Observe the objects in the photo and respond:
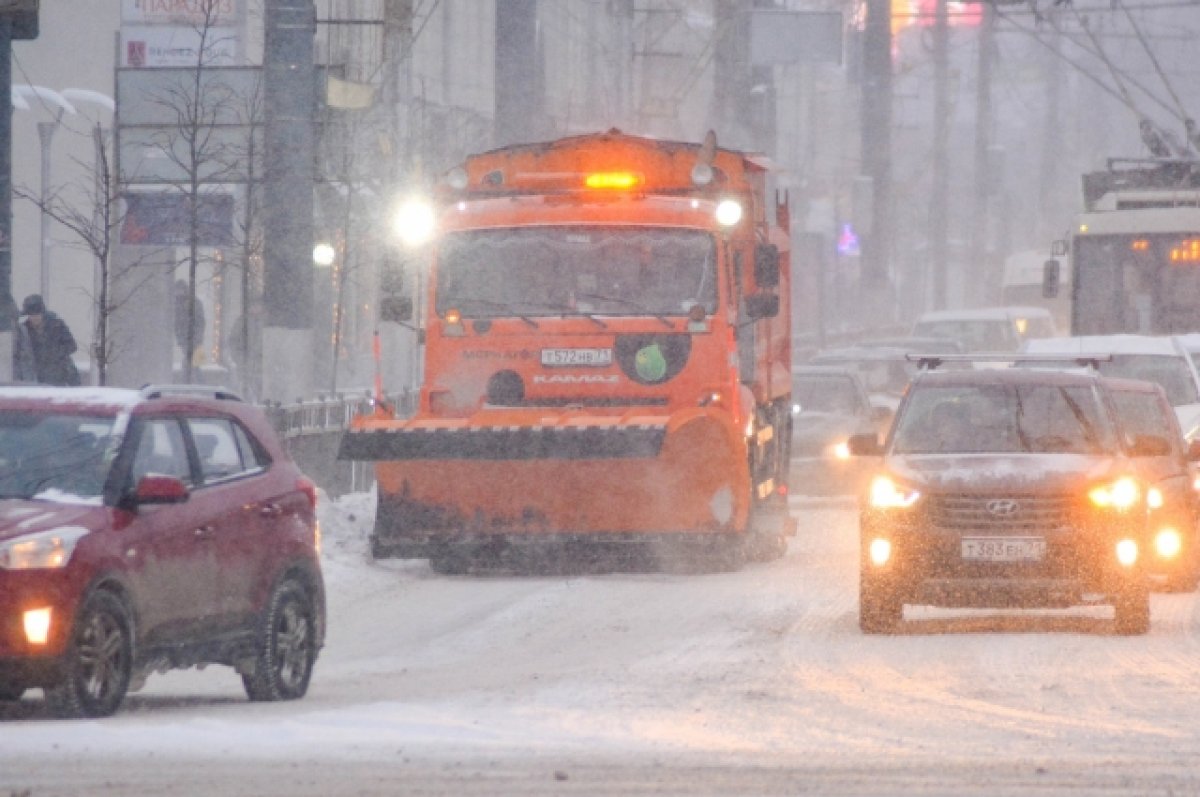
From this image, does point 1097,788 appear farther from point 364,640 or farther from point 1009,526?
point 364,640

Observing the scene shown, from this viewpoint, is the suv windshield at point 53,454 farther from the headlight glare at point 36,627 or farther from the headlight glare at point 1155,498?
the headlight glare at point 1155,498

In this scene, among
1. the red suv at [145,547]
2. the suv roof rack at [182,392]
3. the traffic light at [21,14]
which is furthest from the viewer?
the traffic light at [21,14]

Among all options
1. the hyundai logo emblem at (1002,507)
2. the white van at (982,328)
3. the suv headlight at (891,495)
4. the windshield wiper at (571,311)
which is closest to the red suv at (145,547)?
the suv headlight at (891,495)

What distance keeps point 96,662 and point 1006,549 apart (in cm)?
633

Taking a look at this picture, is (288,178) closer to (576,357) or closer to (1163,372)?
(576,357)

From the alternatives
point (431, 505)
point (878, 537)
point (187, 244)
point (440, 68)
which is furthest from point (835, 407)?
point (440, 68)

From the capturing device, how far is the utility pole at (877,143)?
59812 millimetres

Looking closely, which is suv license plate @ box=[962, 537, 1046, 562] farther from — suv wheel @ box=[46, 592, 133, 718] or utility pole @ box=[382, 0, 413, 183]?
utility pole @ box=[382, 0, 413, 183]

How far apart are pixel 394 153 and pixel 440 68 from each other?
633 inches

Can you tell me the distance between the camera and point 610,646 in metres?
15.3

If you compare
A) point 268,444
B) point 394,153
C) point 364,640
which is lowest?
point 364,640

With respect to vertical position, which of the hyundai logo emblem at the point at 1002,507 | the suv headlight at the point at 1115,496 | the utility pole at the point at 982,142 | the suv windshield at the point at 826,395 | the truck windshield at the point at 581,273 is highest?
the utility pole at the point at 982,142

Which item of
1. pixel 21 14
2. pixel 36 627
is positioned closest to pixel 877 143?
pixel 21 14

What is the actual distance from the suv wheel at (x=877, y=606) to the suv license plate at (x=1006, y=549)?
508 millimetres
